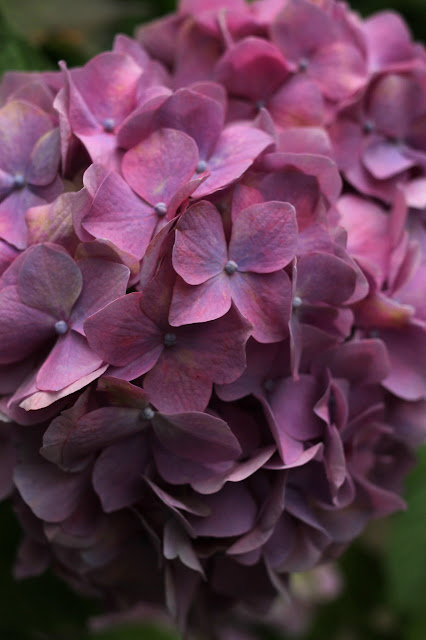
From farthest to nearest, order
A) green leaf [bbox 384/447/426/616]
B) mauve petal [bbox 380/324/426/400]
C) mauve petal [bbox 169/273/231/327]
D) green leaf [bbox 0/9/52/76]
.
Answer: green leaf [bbox 384/447/426/616] → green leaf [bbox 0/9/52/76] → mauve petal [bbox 380/324/426/400] → mauve petal [bbox 169/273/231/327]

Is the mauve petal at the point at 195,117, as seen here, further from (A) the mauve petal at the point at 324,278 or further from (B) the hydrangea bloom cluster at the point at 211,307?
(A) the mauve petal at the point at 324,278

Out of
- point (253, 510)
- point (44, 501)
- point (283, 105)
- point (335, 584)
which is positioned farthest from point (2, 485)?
point (335, 584)

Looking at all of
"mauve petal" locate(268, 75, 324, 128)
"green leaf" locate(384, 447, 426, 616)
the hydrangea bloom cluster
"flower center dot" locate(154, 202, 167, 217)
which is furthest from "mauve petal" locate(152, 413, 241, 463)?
"green leaf" locate(384, 447, 426, 616)

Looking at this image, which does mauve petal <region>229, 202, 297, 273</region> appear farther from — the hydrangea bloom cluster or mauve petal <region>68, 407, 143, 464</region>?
mauve petal <region>68, 407, 143, 464</region>

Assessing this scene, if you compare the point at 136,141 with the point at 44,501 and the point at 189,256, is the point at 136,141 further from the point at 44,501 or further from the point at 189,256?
the point at 44,501

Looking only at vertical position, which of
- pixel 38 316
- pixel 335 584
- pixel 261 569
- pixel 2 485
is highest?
pixel 38 316

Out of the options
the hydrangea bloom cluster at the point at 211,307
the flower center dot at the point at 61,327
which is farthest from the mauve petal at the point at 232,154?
the flower center dot at the point at 61,327
